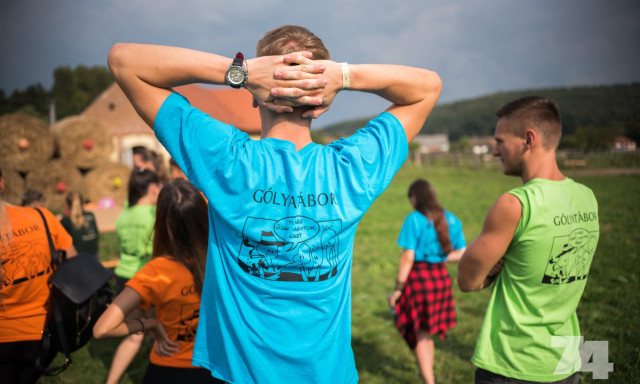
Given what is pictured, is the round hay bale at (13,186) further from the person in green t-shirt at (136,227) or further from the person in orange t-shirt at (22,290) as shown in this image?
the person in orange t-shirt at (22,290)

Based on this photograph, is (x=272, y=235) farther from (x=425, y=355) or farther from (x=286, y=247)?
(x=425, y=355)

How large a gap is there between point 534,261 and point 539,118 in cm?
77

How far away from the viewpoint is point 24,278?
2.65m

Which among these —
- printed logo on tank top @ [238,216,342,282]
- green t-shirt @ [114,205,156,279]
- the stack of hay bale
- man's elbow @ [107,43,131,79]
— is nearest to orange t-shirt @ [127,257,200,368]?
printed logo on tank top @ [238,216,342,282]

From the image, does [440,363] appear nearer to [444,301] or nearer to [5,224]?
[444,301]

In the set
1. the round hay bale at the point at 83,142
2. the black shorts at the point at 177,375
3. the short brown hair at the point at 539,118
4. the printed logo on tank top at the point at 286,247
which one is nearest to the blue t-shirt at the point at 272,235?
the printed logo on tank top at the point at 286,247

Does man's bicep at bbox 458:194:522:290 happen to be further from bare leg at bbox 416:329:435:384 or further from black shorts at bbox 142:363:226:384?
bare leg at bbox 416:329:435:384

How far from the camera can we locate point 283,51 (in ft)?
4.47

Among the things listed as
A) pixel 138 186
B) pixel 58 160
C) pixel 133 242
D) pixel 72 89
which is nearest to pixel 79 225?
pixel 138 186

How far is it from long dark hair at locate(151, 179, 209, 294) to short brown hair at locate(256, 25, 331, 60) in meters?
1.30

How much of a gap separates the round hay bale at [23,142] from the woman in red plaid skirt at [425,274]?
44.4 feet

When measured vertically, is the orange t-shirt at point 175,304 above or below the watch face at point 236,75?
below

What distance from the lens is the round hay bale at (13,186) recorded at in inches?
480

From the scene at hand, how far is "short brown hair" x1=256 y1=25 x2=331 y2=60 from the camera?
4.48 ft
